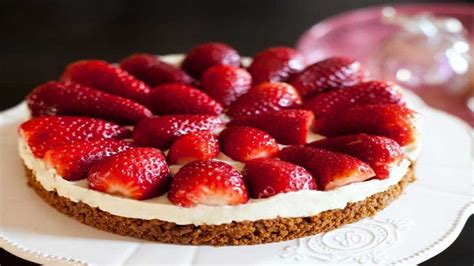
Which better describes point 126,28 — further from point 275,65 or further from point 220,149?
point 220,149

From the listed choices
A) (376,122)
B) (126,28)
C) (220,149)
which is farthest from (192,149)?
(126,28)

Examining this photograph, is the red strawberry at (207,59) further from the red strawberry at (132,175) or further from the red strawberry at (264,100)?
the red strawberry at (132,175)

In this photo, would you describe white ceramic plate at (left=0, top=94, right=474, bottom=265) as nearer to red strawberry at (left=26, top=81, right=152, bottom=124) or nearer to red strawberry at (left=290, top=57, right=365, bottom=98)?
red strawberry at (left=26, top=81, right=152, bottom=124)

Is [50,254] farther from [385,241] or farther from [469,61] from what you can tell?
[469,61]

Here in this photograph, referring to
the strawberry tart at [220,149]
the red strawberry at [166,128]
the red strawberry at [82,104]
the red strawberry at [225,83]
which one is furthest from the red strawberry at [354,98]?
the red strawberry at [82,104]

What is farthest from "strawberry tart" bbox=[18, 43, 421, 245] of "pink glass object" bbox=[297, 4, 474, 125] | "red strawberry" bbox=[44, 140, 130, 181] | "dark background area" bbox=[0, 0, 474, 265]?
"dark background area" bbox=[0, 0, 474, 265]

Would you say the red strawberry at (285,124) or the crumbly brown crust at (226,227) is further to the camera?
the red strawberry at (285,124)
